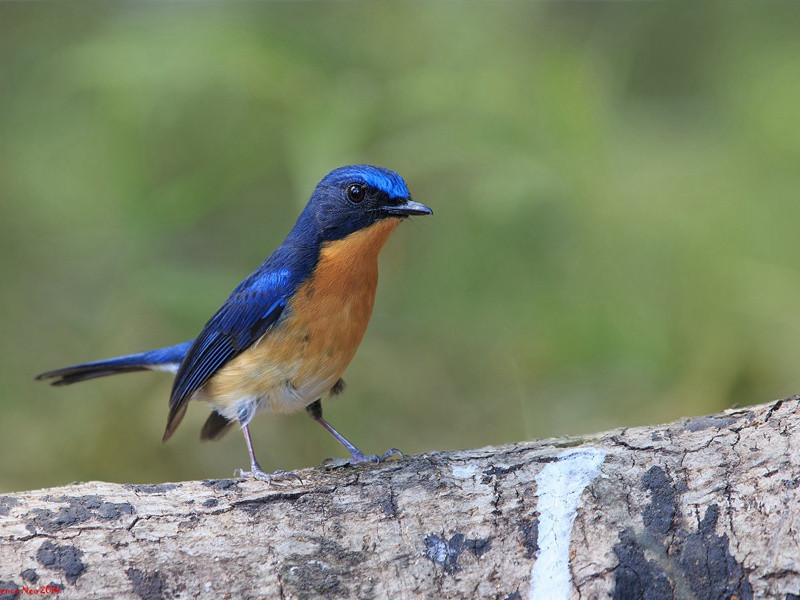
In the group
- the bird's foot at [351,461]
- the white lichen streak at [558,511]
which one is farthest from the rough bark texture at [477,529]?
the bird's foot at [351,461]

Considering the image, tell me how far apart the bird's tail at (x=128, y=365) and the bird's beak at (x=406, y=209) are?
4.81ft

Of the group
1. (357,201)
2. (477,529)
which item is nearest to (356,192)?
(357,201)

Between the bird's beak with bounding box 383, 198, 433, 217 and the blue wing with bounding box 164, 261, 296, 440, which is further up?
the bird's beak with bounding box 383, 198, 433, 217

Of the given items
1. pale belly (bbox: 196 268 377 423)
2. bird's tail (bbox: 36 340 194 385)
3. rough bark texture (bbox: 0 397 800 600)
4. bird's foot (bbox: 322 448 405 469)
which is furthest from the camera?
bird's tail (bbox: 36 340 194 385)

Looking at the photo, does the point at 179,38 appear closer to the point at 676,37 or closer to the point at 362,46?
the point at 362,46

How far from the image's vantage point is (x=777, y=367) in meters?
5.26

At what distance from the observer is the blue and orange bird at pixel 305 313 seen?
450 cm

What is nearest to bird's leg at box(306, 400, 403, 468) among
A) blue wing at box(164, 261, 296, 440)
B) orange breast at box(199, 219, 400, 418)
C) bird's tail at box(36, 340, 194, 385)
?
orange breast at box(199, 219, 400, 418)

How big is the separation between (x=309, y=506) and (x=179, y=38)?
3.37m

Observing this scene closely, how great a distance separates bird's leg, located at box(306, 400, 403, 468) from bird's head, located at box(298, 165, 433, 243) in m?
1.03

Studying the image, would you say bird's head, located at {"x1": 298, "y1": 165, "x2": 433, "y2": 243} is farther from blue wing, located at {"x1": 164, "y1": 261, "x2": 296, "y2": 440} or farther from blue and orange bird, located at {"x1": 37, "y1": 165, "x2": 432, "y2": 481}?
blue wing, located at {"x1": 164, "y1": 261, "x2": 296, "y2": 440}

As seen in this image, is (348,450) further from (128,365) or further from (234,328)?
(128,365)

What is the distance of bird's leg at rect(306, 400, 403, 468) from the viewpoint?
423 cm

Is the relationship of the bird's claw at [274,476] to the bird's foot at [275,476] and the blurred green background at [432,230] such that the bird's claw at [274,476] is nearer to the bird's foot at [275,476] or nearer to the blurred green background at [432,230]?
the bird's foot at [275,476]
